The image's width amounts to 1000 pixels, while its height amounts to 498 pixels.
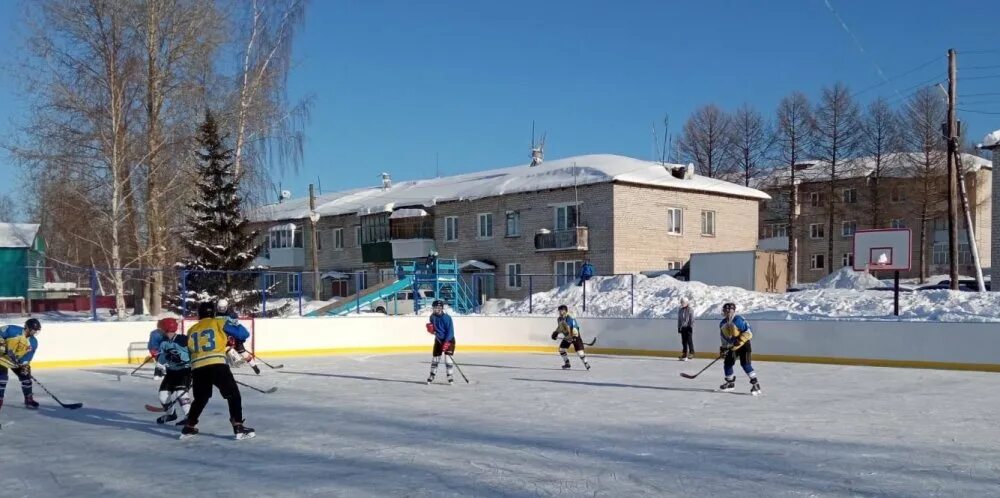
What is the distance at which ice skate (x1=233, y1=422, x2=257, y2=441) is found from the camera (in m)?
7.54

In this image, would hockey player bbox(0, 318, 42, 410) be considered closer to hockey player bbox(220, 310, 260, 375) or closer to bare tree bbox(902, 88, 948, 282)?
hockey player bbox(220, 310, 260, 375)

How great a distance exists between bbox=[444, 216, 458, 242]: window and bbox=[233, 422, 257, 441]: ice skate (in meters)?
26.3

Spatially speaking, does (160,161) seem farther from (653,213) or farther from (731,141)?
(731,141)

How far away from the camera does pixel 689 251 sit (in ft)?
103

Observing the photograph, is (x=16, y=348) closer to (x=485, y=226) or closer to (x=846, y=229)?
(x=485, y=226)

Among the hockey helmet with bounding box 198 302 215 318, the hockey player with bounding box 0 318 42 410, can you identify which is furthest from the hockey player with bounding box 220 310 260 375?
the hockey helmet with bounding box 198 302 215 318

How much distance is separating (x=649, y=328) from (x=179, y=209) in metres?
13.4

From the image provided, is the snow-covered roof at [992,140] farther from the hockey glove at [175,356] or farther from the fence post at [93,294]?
the hockey glove at [175,356]

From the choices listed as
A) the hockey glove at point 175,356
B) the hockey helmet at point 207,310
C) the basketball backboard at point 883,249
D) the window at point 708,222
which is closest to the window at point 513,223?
the window at point 708,222

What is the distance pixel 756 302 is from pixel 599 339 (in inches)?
170

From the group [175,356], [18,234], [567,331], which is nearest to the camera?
[175,356]

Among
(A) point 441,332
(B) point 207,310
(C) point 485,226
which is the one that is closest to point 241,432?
(B) point 207,310

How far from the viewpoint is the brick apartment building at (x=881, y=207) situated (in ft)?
129

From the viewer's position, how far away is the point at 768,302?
20109 mm
